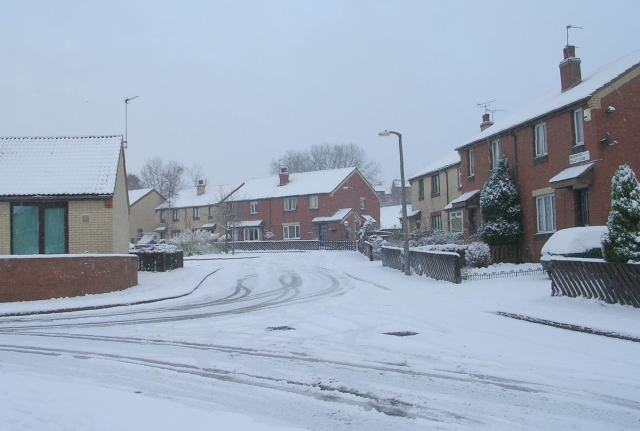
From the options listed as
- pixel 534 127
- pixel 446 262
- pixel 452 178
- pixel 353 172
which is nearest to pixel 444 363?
pixel 446 262

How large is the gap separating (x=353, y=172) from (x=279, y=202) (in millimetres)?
9286

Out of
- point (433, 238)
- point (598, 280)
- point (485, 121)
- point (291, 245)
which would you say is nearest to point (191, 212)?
point (291, 245)

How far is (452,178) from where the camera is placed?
39875 millimetres

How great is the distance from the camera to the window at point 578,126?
76.5ft

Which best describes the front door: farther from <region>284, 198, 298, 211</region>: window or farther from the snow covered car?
the snow covered car

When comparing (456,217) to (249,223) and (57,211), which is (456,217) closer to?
(57,211)

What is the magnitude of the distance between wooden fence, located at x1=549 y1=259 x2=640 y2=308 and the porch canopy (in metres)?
8.60

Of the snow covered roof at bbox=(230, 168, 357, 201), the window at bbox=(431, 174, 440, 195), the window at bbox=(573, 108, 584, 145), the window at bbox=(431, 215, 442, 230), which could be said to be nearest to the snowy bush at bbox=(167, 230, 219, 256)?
the snow covered roof at bbox=(230, 168, 357, 201)

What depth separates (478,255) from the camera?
984 inches

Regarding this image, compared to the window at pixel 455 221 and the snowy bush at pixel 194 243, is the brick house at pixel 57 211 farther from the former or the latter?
the snowy bush at pixel 194 243

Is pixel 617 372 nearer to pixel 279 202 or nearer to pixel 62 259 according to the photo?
pixel 62 259

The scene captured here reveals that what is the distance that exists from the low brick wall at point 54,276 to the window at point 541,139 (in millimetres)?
18837

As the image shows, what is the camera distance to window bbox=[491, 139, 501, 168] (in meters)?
29.9

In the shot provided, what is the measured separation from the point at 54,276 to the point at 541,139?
21019 mm
